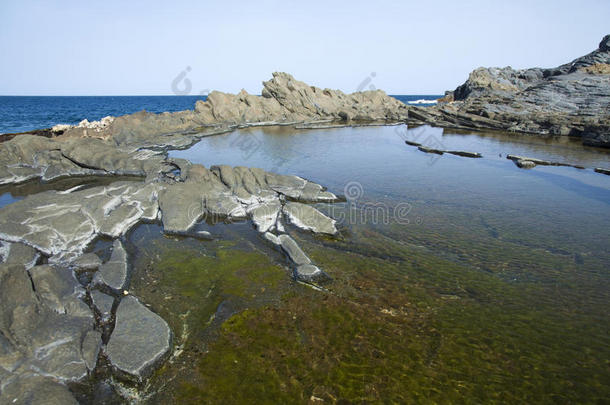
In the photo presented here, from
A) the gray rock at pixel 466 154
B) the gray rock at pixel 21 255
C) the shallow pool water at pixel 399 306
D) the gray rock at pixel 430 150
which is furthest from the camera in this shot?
the gray rock at pixel 430 150

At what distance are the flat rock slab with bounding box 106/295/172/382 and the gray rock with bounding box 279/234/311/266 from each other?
5.20m

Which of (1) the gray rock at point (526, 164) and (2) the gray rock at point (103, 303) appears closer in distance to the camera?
(2) the gray rock at point (103, 303)

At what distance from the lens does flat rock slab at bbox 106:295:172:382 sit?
752 centimetres

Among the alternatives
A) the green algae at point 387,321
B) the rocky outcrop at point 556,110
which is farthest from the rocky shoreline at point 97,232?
the rocky outcrop at point 556,110

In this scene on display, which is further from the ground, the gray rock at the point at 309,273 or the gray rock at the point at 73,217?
the gray rock at the point at 73,217

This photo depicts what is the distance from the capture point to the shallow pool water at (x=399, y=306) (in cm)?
735

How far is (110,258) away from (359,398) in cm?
1081

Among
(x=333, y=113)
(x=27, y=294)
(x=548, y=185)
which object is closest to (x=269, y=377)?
(x=27, y=294)

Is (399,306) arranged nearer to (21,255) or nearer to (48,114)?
(21,255)

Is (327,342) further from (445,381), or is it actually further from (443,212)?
(443,212)

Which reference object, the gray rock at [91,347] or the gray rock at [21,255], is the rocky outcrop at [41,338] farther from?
the gray rock at [21,255]

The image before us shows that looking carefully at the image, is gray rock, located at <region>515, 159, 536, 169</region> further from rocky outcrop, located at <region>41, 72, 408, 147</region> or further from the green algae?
rocky outcrop, located at <region>41, 72, 408, 147</region>

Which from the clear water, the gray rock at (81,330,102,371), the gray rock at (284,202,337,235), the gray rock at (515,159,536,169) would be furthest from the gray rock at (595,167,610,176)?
the clear water

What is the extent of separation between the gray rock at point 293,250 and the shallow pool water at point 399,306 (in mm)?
545
